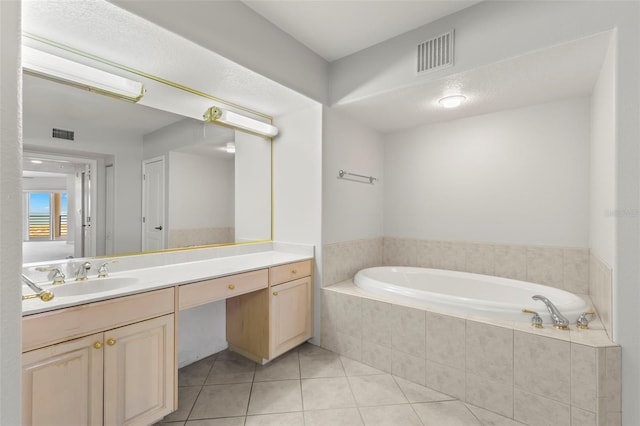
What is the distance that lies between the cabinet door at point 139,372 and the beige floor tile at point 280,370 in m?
0.68

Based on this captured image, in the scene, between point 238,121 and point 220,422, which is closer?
point 220,422

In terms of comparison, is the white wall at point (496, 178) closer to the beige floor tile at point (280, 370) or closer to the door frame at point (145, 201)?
the beige floor tile at point (280, 370)

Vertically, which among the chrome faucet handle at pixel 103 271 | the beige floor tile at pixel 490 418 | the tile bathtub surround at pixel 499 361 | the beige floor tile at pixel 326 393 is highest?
the chrome faucet handle at pixel 103 271

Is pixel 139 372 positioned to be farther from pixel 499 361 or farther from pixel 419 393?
pixel 499 361

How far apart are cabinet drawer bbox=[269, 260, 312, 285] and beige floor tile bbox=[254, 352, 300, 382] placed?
2.07 feet

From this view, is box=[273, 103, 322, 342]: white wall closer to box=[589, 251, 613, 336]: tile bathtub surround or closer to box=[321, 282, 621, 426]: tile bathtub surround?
box=[321, 282, 621, 426]: tile bathtub surround

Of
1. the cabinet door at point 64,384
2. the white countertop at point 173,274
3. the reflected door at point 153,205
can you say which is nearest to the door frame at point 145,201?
the reflected door at point 153,205

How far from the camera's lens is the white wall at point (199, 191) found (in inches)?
87.2

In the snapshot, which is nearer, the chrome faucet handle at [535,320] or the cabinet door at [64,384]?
the cabinet door at [64,384]

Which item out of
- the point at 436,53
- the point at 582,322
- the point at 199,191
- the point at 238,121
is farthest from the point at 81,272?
the point at 582,322

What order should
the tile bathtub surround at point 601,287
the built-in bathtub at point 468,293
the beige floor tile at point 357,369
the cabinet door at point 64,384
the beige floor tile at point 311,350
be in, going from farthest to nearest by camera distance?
the beige floor tile at point 311,350 < the beige floor tile at point 357,369 < the built-in bathtub at point 468,293 < the tile bathtub surround at point 601,287 < the cabinet door at point 64,384

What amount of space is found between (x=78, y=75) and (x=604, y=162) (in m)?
3.00

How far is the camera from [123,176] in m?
1.99

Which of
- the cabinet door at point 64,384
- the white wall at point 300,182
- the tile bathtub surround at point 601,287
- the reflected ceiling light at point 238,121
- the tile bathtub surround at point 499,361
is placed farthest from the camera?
the white wall at point 300,182
